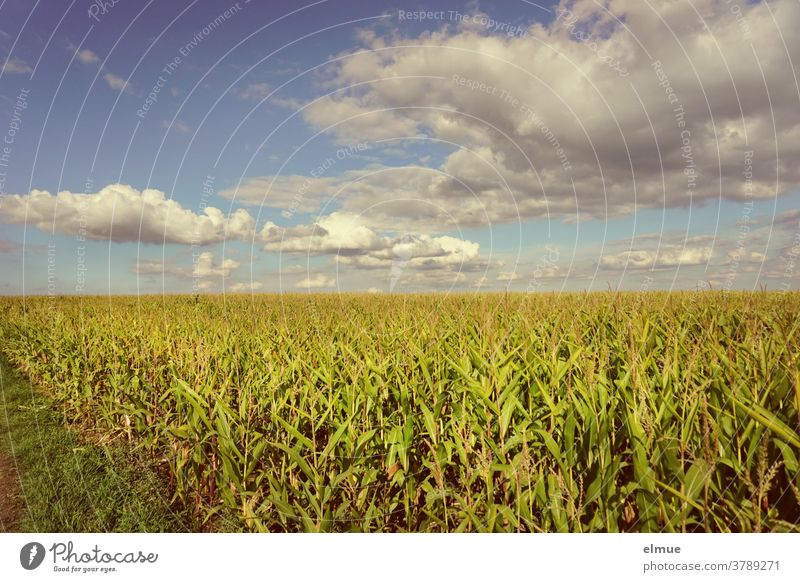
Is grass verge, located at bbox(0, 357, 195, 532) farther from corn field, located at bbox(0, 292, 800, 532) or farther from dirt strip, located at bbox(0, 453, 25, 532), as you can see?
corn field, located at bbox(0, 292, 800, 532)

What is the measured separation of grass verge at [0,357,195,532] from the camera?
478cm

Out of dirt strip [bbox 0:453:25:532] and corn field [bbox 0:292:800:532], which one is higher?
corn field [bbox 0:292:800:532]

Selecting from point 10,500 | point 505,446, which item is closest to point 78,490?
point 10,500

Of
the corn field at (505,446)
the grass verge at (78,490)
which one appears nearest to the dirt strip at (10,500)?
the grass verge at (78,490)

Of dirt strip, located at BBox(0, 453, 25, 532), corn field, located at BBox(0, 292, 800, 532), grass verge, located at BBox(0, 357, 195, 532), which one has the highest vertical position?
corn field, located at BBox(0, 292, 800, 532)

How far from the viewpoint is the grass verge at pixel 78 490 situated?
188 inches

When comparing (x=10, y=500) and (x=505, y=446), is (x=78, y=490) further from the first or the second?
(x=505, y=446)

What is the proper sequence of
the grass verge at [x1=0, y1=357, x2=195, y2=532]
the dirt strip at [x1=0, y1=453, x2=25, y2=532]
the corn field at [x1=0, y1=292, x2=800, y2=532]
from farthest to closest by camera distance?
the dirt strip at [x1=0, y1=453, x2=25, y2=532] < the grass verge at [x1=0, y1=357, x2=195, y2=532] < the corn field at [x1=0, y1=292, x2=800, y2=532]

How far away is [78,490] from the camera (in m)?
5.58

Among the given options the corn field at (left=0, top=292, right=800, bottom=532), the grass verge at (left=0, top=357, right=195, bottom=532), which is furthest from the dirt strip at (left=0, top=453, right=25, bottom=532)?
the corn field at (left=0, top=292, right=800, bottom=532)

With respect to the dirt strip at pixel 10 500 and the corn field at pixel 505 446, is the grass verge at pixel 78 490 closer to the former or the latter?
the dirt strip at pixel 10 500
